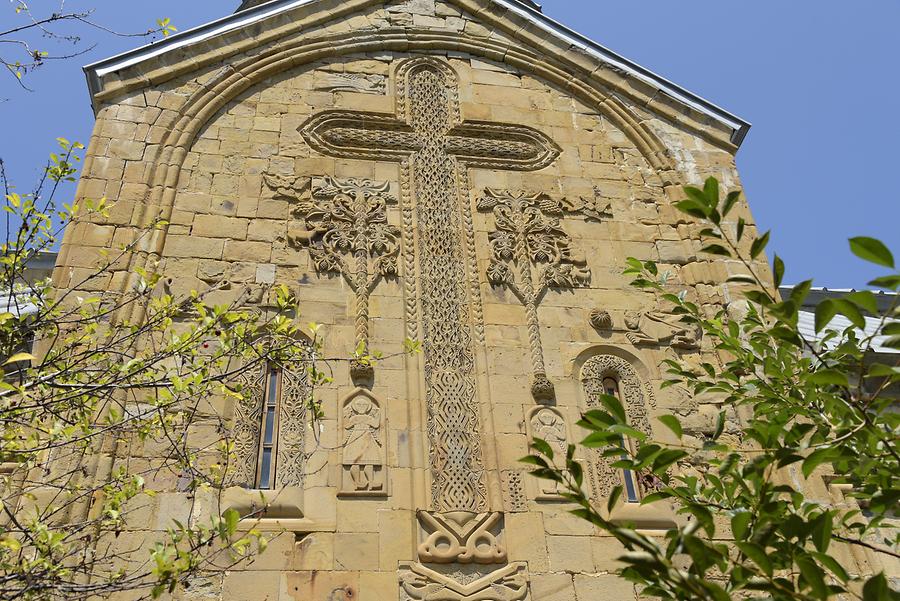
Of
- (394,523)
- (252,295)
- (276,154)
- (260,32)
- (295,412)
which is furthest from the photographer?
(260,32)

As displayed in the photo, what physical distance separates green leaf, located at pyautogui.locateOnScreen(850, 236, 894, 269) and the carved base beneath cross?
427cm

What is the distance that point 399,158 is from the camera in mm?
8898

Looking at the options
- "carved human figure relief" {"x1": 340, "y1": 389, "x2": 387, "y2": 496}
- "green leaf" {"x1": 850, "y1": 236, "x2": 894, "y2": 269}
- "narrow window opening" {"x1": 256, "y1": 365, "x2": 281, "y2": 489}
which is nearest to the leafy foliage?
"green leaf" {"x1": 850, "y1": 236, "x2": 894, "y2": 269}

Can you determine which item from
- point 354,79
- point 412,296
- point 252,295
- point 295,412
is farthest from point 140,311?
point 354,79

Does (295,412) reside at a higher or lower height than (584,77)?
lower

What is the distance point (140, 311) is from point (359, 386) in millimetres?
1952

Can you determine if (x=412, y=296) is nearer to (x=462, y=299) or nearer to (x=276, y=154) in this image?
(x=462, y=299)

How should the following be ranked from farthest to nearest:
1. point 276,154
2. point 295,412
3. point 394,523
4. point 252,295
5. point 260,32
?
point 260,32, point 276,154, point 252,295, point 295,412, point 394,523

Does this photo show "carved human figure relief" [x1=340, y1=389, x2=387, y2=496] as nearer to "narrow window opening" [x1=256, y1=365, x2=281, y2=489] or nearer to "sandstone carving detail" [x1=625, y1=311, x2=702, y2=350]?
"narrow window opening" [x1=256, y1=365, x2=281, y2=489]

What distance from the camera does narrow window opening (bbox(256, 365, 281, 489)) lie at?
652 cm

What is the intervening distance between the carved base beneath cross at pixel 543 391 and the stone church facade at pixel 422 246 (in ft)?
0.09

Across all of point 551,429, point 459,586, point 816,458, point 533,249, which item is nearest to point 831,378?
point 816,458

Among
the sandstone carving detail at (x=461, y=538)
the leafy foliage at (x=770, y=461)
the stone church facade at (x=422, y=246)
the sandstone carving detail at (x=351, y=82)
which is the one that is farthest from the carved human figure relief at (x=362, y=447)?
the sandstone carving detail at (x=351, y=82)

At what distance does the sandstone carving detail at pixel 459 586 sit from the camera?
234 inches
